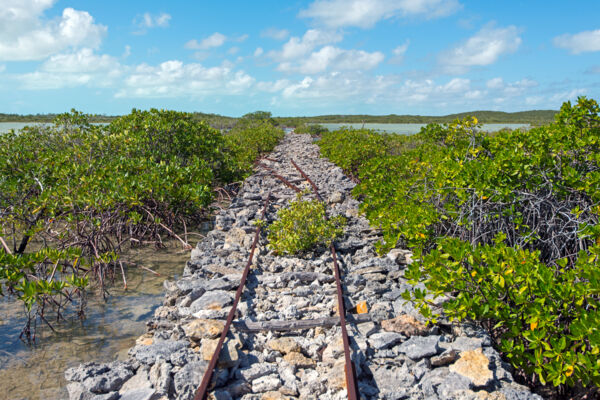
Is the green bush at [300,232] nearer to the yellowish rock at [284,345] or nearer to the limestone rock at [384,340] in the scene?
the yellowish rock at [284,345]

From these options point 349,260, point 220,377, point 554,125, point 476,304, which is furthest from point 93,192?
point 554,125

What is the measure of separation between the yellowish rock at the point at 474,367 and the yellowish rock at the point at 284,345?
1.45 metres

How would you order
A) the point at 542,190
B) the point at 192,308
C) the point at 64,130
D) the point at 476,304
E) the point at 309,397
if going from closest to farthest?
the point at 309,397 → the point at 476,304 → the point at 192,308 → the point at 542,190 → the point at 64,130

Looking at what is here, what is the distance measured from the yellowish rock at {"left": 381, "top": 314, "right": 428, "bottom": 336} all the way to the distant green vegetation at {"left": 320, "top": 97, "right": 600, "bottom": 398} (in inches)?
7.5

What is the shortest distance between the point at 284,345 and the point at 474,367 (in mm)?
1732

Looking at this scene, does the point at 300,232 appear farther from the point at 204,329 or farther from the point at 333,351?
the point at 333,351

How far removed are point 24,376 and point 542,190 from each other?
21.2 feet

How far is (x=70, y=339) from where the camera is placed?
16.7ft

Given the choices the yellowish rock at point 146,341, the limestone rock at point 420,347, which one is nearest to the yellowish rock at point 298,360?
the limestone rock at point 420,347

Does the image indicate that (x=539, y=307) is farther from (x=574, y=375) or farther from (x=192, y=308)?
(x=192, y=308)

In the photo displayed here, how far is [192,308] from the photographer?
501 cm

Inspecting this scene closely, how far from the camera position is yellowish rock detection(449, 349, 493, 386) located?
3312 mm

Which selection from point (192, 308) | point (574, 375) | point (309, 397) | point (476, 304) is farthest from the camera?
point (192, 308)

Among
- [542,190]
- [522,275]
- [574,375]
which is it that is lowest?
[574,375]
